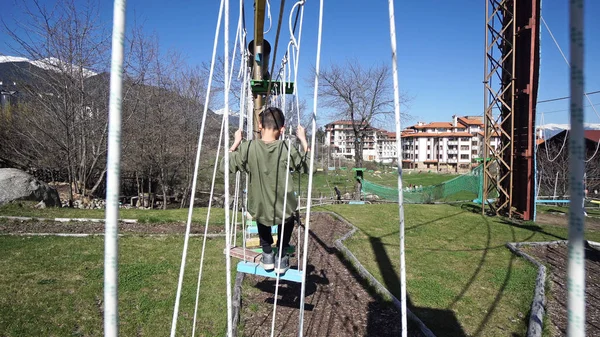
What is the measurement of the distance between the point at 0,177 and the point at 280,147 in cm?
1052

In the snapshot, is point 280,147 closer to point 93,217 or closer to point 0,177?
point 93,217

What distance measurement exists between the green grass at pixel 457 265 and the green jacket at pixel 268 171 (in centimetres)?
247

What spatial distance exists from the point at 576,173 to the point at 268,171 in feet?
9.33

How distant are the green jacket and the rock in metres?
9.55

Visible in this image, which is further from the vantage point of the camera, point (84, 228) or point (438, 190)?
point (438, 190)

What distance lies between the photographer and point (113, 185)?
101cm

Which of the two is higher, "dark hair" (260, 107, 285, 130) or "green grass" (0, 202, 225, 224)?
"dark hair" (260, 107, 285, 130)

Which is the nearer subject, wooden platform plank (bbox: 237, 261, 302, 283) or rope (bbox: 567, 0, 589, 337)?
rope (bbox: 567, 0, 589, 337)

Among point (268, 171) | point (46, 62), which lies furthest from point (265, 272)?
point (46, 62)

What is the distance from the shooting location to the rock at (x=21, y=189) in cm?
979

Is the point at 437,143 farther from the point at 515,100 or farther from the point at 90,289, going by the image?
the point at 90,289

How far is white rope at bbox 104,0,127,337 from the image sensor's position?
998mm

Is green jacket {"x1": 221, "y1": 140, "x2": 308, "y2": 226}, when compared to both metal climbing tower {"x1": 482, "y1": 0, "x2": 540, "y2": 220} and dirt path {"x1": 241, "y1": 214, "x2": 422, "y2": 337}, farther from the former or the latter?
metal climbing tower {"x1": 482, "y1": 0, "x2": 540, "y2": 220}

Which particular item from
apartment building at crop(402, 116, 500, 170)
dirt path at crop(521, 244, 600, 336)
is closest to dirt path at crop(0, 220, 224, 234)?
dirt path at crop(521, 244, 600, 336)
